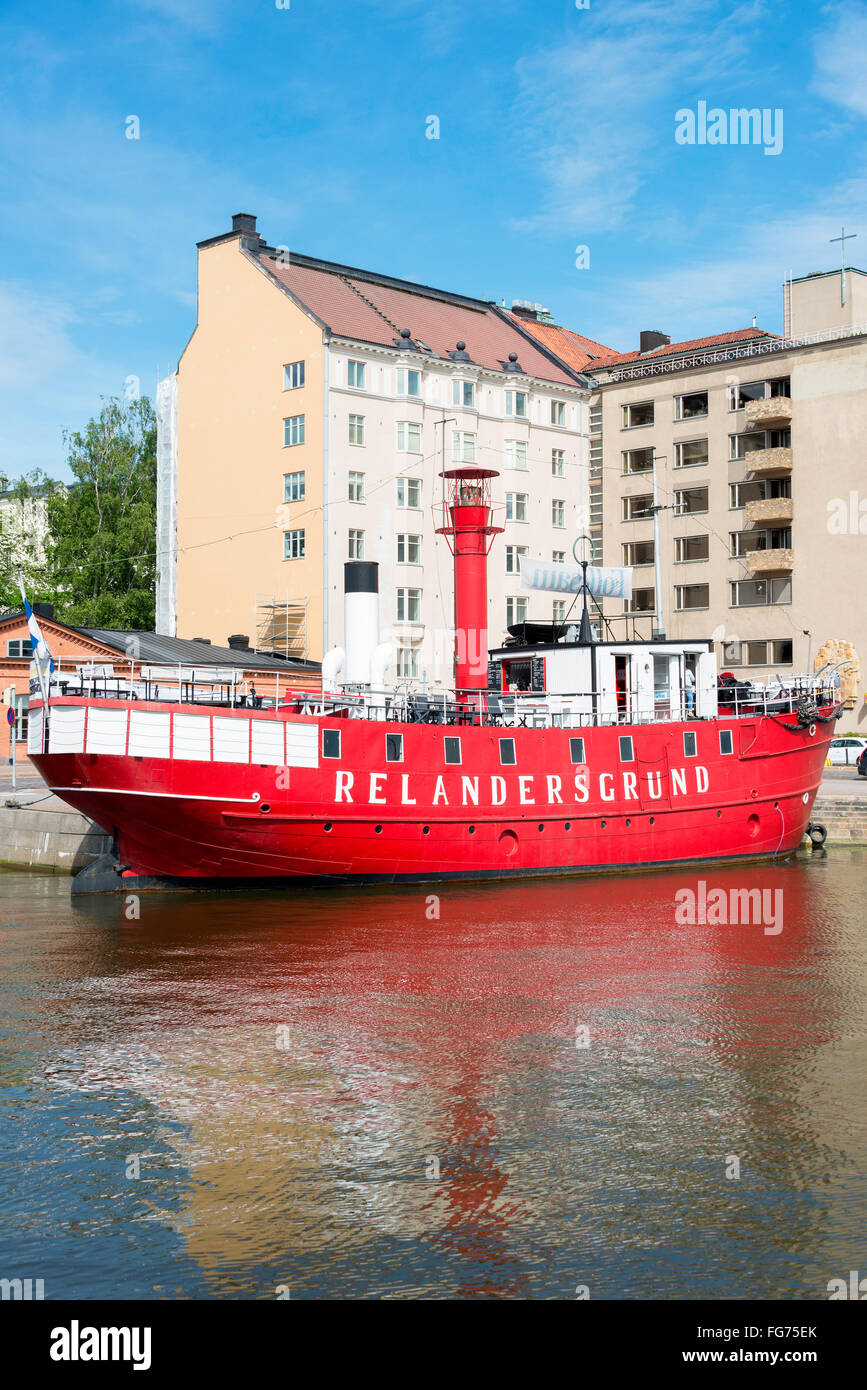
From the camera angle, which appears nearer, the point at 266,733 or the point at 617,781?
the point at 266,733

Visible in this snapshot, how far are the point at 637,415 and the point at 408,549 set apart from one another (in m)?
22.0

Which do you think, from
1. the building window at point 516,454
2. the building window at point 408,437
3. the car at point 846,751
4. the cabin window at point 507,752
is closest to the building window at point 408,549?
the building window at point 408,437

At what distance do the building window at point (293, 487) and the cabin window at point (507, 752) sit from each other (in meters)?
28.4

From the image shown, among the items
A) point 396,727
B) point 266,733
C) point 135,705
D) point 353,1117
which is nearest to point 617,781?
point 396,727

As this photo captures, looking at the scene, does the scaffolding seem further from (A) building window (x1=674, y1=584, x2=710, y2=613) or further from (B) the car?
(A) building window (x1=674, y1=584, x2=710, y2=613)

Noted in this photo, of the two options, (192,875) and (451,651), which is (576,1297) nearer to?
(192,875)

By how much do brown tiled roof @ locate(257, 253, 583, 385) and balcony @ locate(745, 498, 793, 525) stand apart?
11.3 metres

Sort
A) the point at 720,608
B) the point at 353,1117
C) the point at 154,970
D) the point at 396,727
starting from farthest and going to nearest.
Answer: the point at 720,608 → the point at 396,727 → the point at 154,970 → the point at 353,1117

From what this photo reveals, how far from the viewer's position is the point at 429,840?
98.6 feet

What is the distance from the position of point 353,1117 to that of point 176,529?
53.8 metres

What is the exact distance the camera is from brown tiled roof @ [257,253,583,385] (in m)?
58.2

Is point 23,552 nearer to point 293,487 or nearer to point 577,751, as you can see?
point 293,487

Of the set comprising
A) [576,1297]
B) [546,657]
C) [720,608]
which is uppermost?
[720,608]

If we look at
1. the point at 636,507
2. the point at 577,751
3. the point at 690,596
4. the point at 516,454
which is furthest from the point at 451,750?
the point at 636,507
